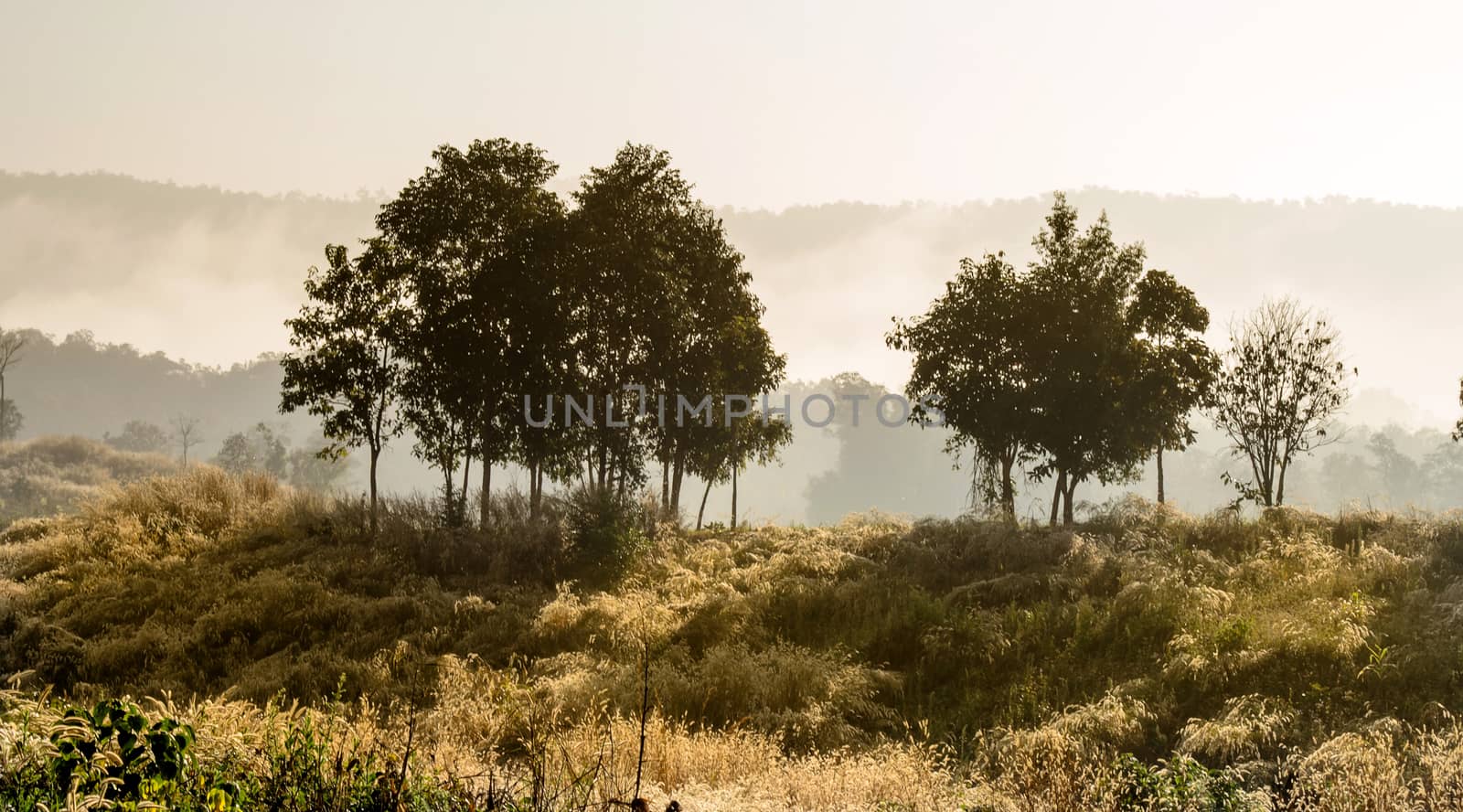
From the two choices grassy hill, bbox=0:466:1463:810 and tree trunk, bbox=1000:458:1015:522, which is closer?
grassy hill, bbox=0:466:1463:810

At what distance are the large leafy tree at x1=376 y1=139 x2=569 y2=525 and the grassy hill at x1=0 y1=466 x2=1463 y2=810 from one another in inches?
113

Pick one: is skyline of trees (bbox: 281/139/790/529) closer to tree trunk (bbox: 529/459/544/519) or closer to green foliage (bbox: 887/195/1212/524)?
tree trunk (bbox: 529/459/544/519)

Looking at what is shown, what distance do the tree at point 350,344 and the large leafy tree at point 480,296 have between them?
1.94ft

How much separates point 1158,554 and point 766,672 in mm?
9512

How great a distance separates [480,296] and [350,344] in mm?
3399

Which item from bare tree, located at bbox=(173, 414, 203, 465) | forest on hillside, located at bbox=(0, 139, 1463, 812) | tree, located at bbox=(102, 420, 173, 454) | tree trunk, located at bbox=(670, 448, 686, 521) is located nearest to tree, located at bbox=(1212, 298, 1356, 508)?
forest on hillside, located at bbox=(0, 139, 1463, 812)

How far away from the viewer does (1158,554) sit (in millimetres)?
17891

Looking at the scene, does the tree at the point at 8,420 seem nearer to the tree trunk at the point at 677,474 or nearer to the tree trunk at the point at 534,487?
the tree trunk at the point at 534,487

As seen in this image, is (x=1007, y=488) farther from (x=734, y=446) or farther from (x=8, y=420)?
(x=8, y=420)

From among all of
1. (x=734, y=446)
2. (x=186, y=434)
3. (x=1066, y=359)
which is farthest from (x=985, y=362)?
(x=186, y=434)

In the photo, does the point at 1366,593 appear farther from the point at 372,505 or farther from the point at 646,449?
the point at 372,505

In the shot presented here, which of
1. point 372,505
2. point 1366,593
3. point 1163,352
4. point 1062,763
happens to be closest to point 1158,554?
point 1366,593

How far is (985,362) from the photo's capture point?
25.6 m

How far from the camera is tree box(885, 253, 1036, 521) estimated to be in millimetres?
25203
